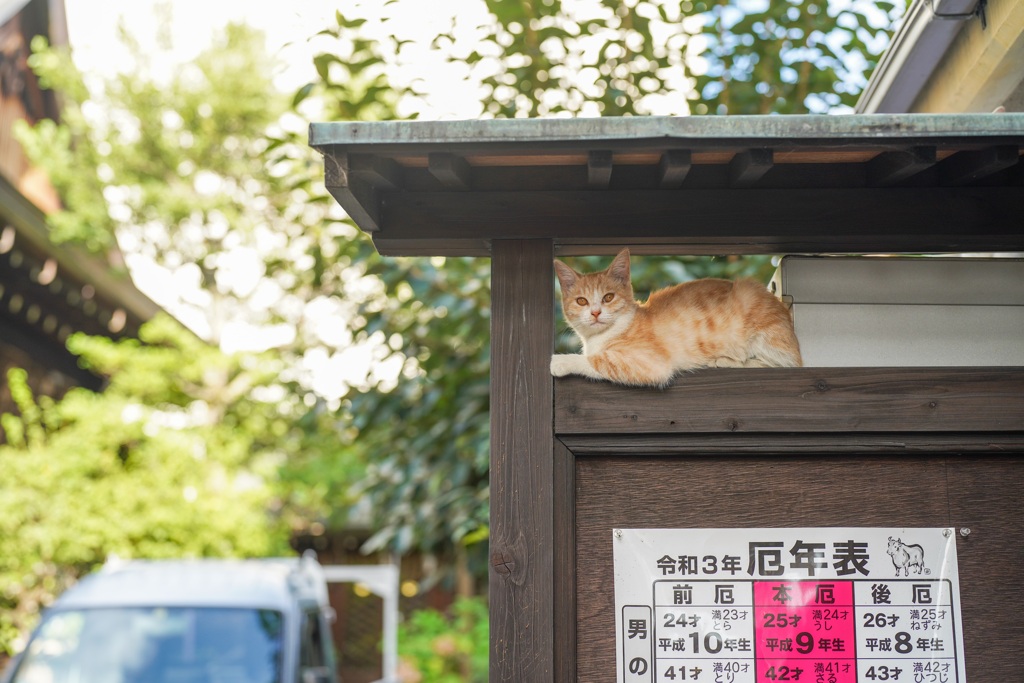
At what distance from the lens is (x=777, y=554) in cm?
209

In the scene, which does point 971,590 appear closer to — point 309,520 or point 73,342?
point 73,342

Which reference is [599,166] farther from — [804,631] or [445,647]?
[445,647]

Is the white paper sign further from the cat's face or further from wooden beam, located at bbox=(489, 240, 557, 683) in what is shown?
the cat's face

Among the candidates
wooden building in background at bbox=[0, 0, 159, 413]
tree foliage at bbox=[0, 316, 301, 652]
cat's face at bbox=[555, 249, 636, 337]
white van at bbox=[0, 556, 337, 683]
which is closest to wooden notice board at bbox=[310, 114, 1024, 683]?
cat's face at bbox=[555, 249, 636, 337]

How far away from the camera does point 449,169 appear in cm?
197

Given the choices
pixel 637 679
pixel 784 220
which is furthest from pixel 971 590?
pixel 784 220

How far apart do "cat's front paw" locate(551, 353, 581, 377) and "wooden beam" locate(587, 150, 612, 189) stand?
0.41m

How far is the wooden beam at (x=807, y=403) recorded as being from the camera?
209 cm

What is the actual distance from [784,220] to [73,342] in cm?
806

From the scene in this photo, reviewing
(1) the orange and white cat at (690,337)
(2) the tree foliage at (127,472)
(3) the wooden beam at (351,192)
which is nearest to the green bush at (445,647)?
(2) the tree foliage at (127,472)

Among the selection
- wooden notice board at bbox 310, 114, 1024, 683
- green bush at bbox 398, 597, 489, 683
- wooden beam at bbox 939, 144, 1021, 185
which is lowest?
green bush at bbox 398, 597, 489, 683

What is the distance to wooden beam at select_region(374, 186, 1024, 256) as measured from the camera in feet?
7.22

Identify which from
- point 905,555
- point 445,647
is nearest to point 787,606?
point 905,555

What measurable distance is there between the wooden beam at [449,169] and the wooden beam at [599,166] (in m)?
0.28
